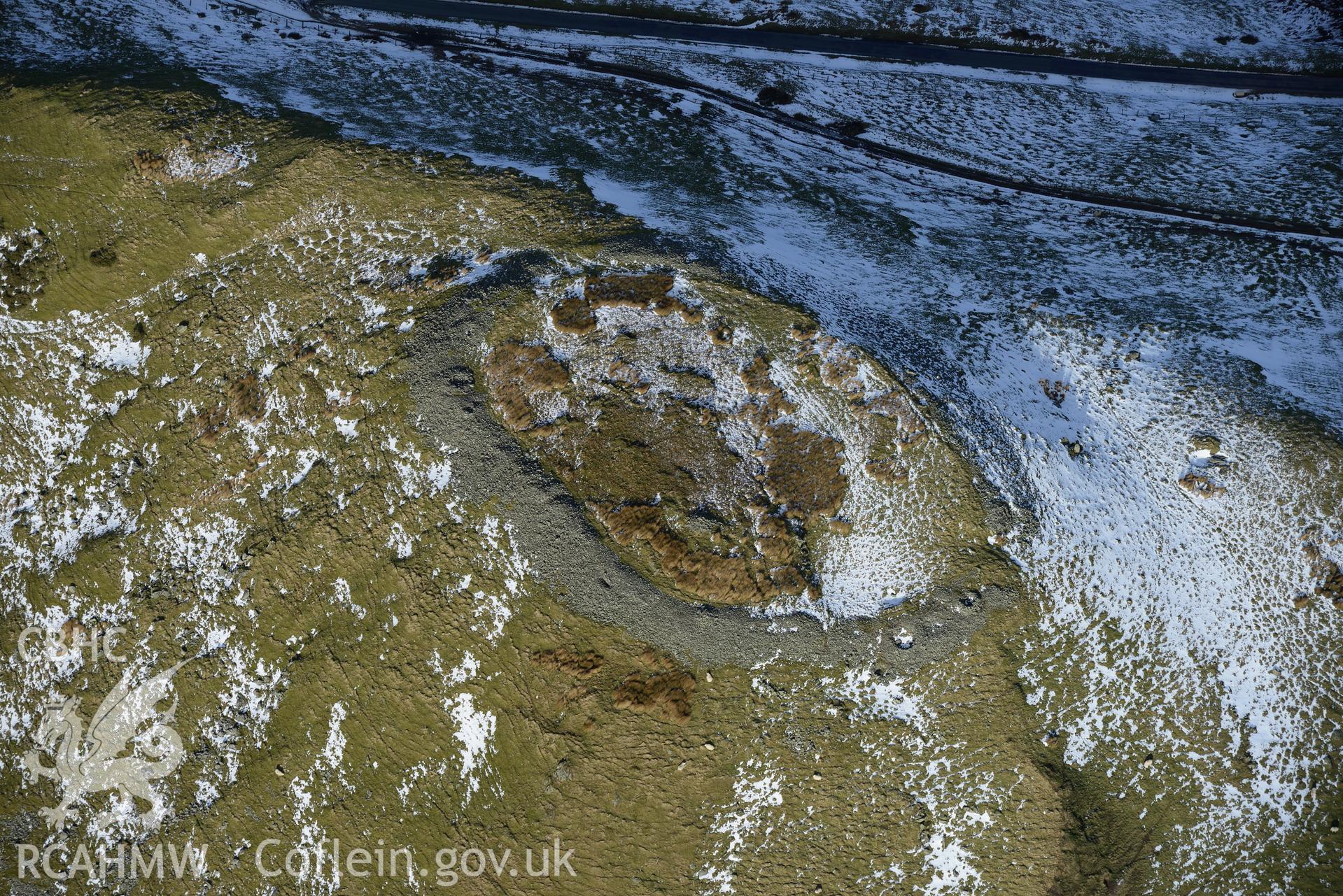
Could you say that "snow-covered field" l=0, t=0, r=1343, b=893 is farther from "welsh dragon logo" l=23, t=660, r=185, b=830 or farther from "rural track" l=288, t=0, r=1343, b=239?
"welsh dragon logo" l=23, t=660, r=185, b=830

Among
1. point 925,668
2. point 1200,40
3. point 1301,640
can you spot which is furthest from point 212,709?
point 1200,40

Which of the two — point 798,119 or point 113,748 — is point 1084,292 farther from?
point 113,748

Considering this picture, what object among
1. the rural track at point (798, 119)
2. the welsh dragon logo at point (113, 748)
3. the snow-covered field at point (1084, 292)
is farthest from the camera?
the rural track at point (798, 119)

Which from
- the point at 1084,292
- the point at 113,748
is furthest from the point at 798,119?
the point at 113,748

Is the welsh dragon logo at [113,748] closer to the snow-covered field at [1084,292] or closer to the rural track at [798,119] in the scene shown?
the snow-covered field at [1084,292]

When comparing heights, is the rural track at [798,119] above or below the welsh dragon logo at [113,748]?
above

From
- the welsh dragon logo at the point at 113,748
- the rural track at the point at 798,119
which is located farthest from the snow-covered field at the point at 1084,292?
the welsh dragon logo at the point at 113,748

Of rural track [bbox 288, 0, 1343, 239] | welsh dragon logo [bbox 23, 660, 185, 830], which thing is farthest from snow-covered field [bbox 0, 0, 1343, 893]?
welsh dragon logo [bbox 23, 660, 185, 830]
